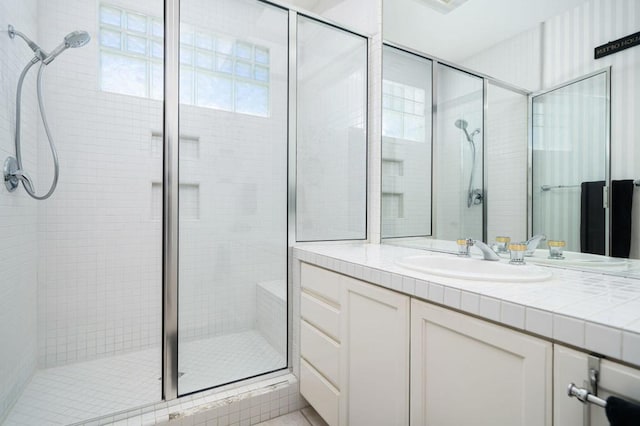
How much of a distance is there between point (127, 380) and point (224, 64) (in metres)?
1.89

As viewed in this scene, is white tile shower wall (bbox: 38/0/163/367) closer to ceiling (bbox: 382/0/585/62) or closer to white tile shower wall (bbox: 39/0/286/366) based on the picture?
white tile shower wall (bbox: 39/0/286/366)

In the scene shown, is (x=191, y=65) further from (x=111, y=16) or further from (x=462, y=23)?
(x=462, y=23)

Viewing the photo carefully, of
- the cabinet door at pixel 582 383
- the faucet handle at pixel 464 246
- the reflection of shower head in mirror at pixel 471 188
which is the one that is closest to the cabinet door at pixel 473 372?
the cabinet door at pixel 582 383

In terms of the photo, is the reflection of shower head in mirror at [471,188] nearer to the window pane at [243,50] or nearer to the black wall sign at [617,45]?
the black wall sign at [617,45]

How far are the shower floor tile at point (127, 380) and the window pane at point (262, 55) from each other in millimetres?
1517

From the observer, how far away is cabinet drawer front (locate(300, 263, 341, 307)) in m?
1.36

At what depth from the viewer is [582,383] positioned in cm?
59

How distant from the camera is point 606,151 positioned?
40.1 inches

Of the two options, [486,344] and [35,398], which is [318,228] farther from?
[35,398]

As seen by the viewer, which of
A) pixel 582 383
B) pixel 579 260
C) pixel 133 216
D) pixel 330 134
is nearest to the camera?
pixel 582 383

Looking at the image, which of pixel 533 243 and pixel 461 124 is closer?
pixel 533 243

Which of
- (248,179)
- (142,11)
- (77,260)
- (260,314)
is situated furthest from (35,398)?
(142,11)

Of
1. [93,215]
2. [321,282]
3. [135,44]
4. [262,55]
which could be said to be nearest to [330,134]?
[262,55]

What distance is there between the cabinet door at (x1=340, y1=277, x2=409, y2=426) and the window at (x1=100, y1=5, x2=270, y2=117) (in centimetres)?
115
